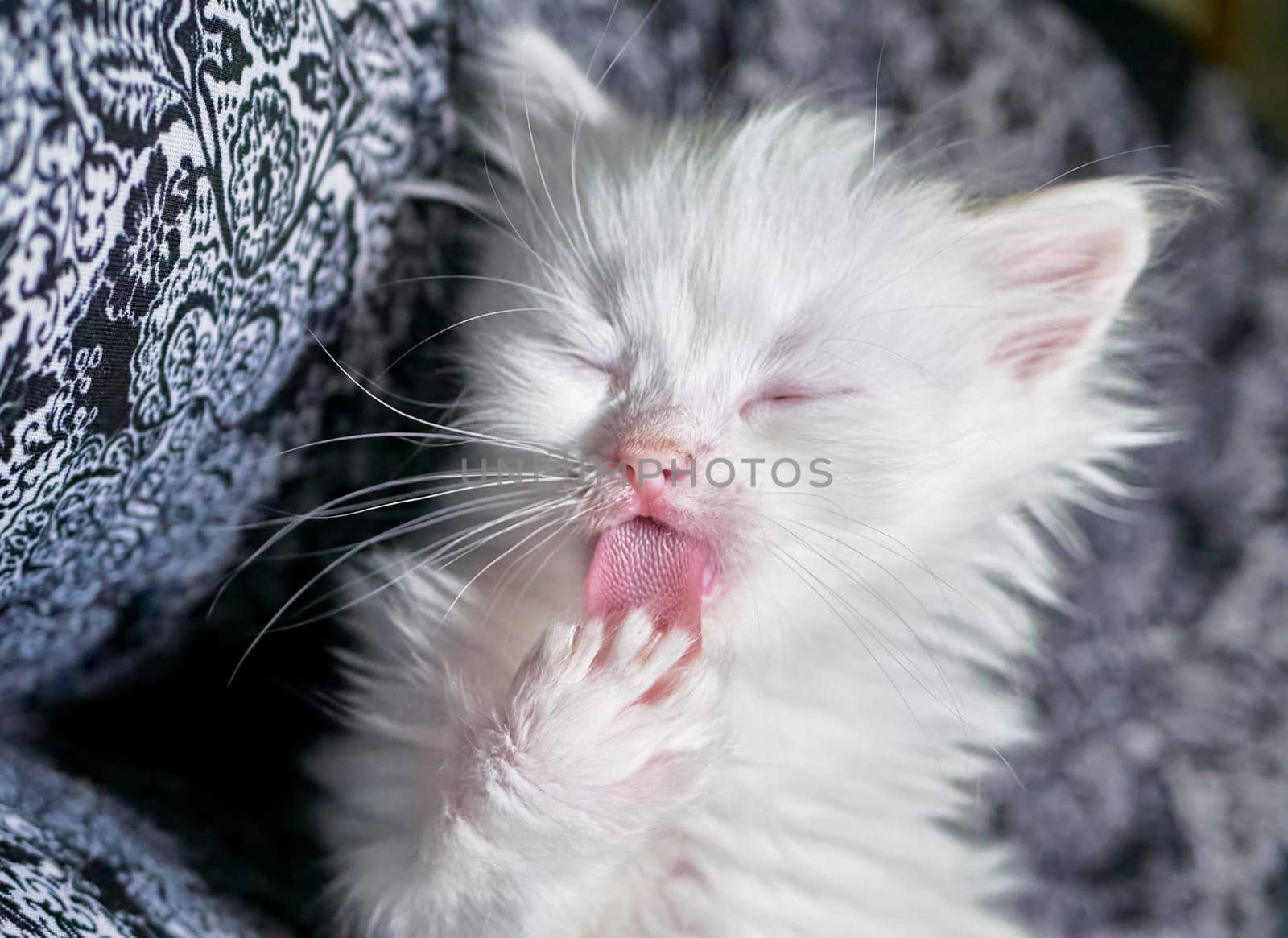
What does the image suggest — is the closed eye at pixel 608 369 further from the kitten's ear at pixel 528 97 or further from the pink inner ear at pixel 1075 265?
the pink inner ear at pixel 1075 265

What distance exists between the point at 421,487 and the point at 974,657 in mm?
618

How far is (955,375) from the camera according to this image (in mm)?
811

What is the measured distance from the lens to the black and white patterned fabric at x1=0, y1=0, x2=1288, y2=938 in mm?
620

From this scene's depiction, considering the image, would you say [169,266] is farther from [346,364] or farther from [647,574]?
[647,574]

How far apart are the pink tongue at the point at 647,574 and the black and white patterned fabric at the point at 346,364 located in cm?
36

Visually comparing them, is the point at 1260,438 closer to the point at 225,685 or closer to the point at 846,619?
the point at 846,619

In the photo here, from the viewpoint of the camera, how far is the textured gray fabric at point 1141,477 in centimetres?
109

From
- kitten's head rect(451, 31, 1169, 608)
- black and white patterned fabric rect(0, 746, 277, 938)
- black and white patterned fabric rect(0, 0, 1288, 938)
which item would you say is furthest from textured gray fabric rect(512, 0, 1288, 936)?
black and white patterned fabric rect(0, 746, 277, 938)

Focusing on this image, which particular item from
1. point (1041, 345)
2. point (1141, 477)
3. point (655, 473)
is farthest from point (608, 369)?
point (1141, 477)

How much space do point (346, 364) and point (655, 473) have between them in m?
0.41

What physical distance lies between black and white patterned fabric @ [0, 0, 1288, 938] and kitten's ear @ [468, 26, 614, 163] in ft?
0.15

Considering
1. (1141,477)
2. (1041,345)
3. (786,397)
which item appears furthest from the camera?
(1141,477)

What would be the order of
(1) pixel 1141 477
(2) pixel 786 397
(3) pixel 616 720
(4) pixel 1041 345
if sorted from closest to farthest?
(3) pixel 616 720 → (2) pixel 786 397 → (4) pixel 1041 345 → (1) pixel 1141 477

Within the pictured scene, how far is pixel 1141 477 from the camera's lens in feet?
3.79
